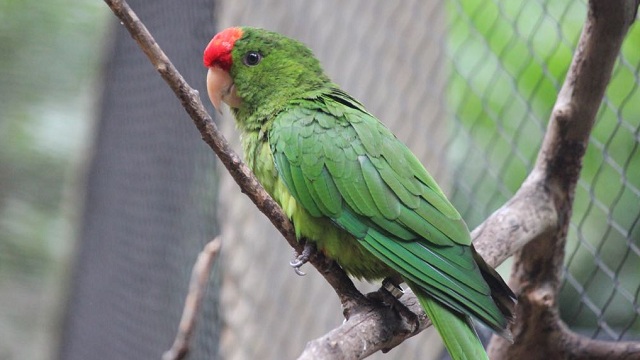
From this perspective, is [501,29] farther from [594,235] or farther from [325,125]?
[325,125]

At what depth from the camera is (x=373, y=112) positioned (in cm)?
227

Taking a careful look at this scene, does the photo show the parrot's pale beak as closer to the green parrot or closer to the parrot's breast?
the green parrot

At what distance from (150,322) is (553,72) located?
168 cm

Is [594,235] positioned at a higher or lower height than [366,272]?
lower

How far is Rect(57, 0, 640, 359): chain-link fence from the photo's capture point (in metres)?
2.25

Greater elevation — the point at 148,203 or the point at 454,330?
the point at 148,203

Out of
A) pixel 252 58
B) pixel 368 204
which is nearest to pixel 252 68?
pixel 252 58

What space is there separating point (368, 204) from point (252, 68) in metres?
0.47

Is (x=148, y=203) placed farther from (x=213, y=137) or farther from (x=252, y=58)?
(x=213, y=137)

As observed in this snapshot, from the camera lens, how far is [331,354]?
119 centimetres

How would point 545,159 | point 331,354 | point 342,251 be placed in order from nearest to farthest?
point 331,354
point 342,251
point 545,159

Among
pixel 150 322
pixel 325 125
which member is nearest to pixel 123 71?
pixel 150 322

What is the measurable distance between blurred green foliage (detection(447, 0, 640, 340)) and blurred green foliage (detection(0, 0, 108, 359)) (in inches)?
68.3

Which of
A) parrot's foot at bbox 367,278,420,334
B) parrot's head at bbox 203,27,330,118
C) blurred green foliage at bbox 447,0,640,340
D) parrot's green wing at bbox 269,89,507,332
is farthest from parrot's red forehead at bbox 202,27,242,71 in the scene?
blurred green foliage at bbox 447,0,640,340
